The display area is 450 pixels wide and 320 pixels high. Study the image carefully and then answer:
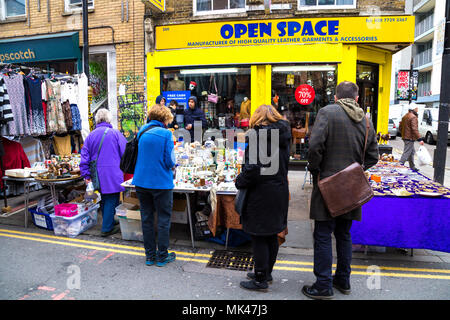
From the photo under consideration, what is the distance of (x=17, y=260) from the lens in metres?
4.45

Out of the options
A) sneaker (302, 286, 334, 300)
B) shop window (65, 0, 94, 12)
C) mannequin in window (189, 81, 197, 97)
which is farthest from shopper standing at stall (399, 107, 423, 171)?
shop window (65, 0, 94, 12)

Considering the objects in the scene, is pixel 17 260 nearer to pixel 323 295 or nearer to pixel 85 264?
pixel 85 264

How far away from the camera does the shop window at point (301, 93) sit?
9742 millimetres

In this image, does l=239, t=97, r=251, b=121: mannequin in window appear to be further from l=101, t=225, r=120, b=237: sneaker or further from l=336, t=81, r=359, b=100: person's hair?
l=336, t=81, r=359, b=100: person's hair

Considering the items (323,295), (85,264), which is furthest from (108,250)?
(323,295)

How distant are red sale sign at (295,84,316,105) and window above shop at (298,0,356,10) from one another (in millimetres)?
2141

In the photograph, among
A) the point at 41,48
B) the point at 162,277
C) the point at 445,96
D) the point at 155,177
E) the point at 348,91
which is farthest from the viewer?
the point at 41,48

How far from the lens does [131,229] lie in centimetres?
512

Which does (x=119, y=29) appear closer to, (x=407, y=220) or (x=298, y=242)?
(x=298, y=242)

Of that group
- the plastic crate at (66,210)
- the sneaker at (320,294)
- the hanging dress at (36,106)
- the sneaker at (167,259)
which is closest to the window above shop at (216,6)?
the hanging dress at (36,106)

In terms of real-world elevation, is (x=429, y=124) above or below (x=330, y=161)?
above

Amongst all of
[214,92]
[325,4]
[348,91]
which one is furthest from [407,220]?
[325,4]

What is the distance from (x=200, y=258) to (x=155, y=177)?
51.2 inches

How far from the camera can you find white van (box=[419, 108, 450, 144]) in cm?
1908
